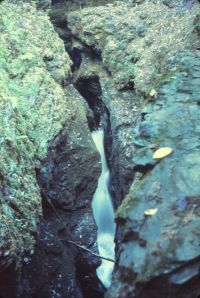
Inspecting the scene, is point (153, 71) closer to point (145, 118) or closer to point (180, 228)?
point (145, 118)

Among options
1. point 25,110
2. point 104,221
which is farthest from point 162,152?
point 104,221

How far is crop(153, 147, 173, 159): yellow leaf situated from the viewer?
4.69 metres

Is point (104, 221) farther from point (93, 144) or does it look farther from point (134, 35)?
point (134, 35)

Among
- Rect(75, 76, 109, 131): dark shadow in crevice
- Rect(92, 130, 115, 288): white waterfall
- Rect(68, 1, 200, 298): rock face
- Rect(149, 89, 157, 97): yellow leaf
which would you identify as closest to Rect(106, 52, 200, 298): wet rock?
Rect(68, 1, 200, 298): rock face

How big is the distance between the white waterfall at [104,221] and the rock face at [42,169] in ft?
1.09

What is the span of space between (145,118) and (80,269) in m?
4.02

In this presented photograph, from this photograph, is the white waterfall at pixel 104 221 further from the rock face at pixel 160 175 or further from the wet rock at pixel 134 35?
the wet rock at pixel 134 35

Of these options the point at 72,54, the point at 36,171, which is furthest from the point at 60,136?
the point at 72,54

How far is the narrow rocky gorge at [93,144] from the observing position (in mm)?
4125

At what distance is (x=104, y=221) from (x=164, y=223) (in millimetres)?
5242

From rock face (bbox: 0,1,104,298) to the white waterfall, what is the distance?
0.33 metres

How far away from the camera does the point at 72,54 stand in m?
12.5

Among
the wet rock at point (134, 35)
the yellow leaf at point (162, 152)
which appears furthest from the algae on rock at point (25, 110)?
the yellow leaf at point (162, 152)

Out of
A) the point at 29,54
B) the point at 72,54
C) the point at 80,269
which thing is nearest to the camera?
the point at 80,269
